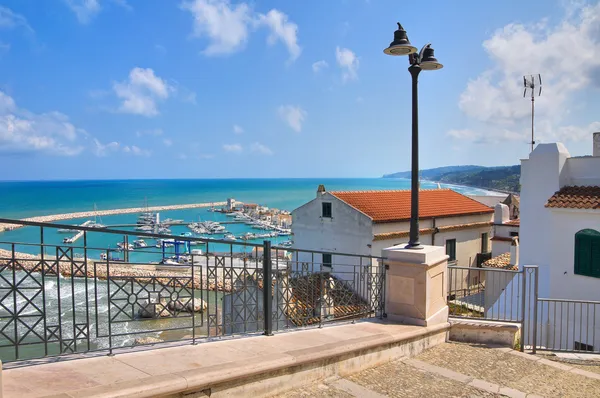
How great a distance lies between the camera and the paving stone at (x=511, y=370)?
19.3ft

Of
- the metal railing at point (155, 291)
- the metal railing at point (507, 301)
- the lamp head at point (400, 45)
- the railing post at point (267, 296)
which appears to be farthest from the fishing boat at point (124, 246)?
the metal railing at point (507, 301)

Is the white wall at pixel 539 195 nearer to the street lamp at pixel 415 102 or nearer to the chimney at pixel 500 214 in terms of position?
the street lamp at pixel 415 102

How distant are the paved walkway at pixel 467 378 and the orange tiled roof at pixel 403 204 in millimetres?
15260

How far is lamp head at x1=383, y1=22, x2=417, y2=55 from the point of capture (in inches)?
285

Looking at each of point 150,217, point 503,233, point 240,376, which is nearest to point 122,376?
point 240,376

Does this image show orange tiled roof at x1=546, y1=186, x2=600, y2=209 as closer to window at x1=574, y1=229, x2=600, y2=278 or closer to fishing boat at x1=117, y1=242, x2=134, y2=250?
window at x1=574, y1=229, x2=600, y2=278

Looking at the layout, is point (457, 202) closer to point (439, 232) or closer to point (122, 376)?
point (439, 232)

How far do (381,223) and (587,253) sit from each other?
9.56 meters

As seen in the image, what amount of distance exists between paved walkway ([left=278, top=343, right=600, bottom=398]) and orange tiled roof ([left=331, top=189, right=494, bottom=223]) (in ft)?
50.1

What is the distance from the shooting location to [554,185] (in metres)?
15.6

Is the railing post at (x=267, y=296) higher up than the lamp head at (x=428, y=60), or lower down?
lower down

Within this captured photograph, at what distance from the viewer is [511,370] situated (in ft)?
21.1

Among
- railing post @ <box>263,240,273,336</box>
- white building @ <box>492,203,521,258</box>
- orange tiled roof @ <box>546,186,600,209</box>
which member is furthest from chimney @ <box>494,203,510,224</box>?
railing post @ <box>263,240,273,336</box>

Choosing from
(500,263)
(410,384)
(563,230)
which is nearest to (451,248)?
(500,263)
